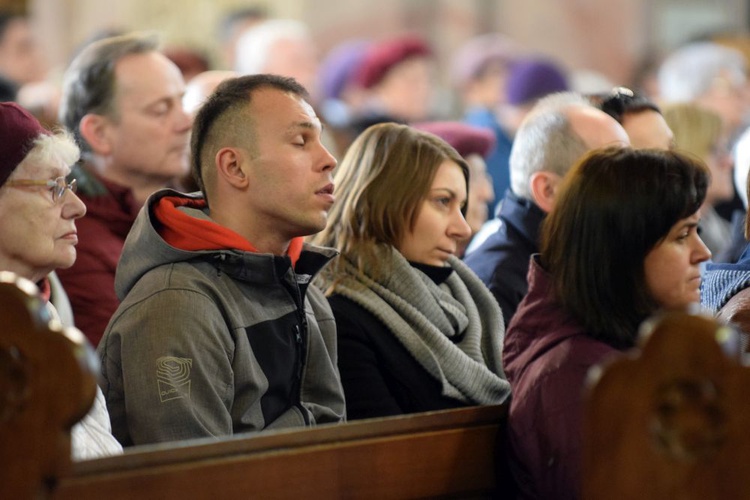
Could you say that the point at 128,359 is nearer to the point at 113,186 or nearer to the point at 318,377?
the point at 318,377

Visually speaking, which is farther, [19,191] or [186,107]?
[186,107]

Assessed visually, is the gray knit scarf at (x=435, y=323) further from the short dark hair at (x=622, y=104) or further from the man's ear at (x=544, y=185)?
the short dark hair at (x=622, y=104)

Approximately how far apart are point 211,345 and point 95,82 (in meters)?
1.94

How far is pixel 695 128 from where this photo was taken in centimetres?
580

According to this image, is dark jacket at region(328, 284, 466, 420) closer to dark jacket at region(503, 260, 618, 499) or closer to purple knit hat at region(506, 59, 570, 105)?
dark jacket at region(503, 260, 618, 499)

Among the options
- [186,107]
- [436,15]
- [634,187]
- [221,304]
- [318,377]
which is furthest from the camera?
[436,15]

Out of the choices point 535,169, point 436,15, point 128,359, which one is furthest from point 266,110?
point 436,15

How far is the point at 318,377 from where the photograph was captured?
3.32 m

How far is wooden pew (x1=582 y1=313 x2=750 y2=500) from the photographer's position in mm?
2166

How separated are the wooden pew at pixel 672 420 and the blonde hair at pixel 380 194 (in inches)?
58.9

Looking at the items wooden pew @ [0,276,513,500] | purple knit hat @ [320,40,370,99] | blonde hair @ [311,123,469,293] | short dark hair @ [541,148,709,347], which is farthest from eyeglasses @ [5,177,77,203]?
purple knit hat @ [320,40,370,99]

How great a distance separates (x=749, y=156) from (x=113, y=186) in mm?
2490

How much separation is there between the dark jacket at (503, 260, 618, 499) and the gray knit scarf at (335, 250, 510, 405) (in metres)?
0.50

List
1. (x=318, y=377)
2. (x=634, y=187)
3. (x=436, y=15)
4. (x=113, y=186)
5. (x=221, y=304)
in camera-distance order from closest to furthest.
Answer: (x=634, y=187) → (x=221, y=304) → (x=318, y=377) → (x=113, y=186) → (x=436, y=15)
